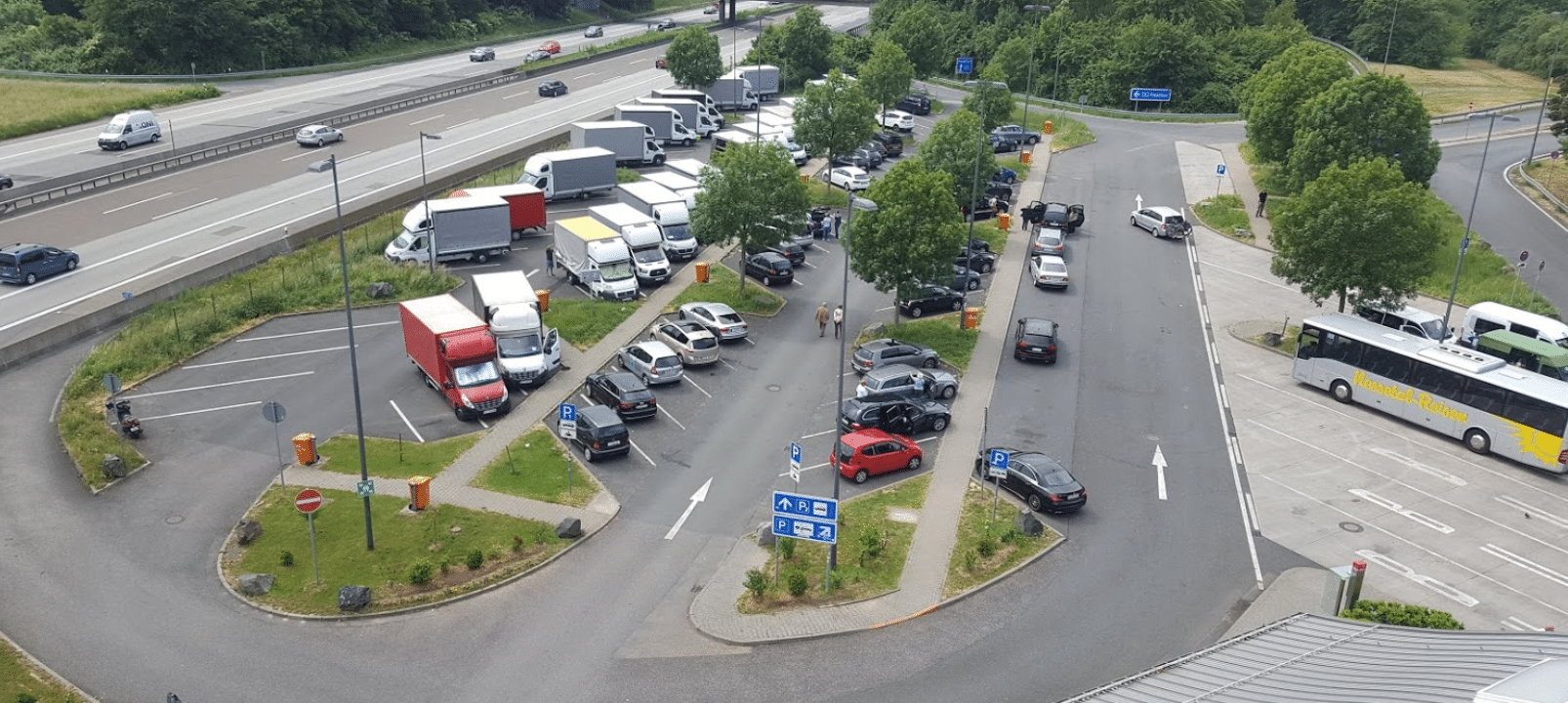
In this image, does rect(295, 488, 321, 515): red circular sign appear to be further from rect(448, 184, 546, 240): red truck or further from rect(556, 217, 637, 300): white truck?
rect(448, 184, 546, 240): red truck

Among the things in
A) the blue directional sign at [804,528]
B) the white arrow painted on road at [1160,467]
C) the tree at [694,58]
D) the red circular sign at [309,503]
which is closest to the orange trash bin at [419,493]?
the red circular sign at [309,503]

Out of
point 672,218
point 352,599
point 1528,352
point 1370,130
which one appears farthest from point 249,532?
point 1370,130

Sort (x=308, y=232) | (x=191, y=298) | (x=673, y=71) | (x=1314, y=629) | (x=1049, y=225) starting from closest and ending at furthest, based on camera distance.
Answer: (x=1314, y=629) → (x=191, y=298) → (x=308, y=232) → (x=1049, y=225) → (x=673, y=71)

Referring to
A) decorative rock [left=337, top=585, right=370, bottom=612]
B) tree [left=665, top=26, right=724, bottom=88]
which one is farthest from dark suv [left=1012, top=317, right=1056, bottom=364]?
tree [left=665, top=26, right=724, bottom=88]

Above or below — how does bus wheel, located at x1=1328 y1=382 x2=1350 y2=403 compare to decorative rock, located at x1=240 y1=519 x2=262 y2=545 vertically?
above

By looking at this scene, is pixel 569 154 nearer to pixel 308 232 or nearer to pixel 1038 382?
pixel 308 232

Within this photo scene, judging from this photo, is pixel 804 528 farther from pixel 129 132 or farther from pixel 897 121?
pixel 897 121

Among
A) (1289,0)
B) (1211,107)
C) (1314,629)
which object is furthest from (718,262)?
(1289,0)
